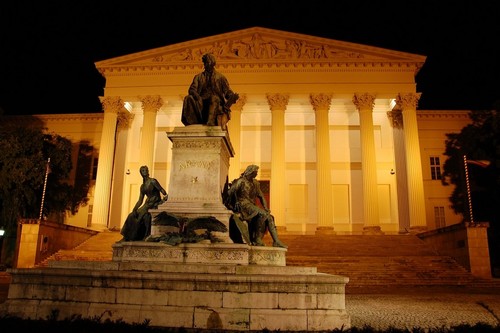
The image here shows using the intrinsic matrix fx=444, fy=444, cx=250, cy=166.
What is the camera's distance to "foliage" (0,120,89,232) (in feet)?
94.3

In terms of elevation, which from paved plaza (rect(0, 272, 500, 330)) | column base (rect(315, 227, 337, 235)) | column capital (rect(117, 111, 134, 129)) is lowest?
paved plaza (rect(0, 272, 500, 330))

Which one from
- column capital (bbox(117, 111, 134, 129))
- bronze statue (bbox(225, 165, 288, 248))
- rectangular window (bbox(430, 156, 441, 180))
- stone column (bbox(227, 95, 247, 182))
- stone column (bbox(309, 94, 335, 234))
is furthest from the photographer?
rectangular window (bbox(430, 156, 441, 180))

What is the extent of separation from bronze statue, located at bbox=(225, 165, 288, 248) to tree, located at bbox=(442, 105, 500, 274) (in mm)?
23645

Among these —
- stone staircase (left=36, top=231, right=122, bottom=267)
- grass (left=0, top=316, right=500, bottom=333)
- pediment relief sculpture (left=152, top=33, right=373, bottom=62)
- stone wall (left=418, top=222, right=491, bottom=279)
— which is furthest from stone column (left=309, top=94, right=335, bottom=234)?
grass (left=0, top=316, right=500, bottom=333)

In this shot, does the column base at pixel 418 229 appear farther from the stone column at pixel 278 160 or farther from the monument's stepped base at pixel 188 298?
the monument's stepped base at pixel 188 298

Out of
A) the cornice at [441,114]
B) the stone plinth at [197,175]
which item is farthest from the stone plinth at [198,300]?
the cornice at [441,114]

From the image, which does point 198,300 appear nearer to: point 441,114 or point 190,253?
point 190,253

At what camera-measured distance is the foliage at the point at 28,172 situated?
28750mm

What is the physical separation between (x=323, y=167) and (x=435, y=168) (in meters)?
12.8

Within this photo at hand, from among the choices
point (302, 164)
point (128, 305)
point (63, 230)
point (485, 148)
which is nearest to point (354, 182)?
point (302, 164)

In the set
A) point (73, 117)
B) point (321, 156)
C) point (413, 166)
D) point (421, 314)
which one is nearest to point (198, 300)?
point (421, 314)

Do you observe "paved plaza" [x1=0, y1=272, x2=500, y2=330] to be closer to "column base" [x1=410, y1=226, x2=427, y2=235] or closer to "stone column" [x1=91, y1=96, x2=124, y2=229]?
"column base" [x1=410, y1=226, x2=427, y2=235]

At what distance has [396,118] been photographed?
34250 mm

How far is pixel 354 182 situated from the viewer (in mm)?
37344
